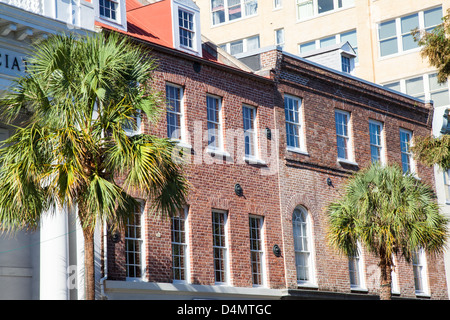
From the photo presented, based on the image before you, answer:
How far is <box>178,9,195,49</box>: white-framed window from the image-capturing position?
25.3m

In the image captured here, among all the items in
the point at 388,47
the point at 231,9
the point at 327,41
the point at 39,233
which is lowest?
the point at 39,233

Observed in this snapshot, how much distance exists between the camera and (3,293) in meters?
19.5

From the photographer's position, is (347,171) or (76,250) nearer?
(76,250)

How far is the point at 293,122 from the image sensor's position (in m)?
27.1

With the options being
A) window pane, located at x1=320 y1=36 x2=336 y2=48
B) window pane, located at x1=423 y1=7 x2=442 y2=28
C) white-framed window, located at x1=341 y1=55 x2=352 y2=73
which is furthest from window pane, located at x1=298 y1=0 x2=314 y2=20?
white-framed window, located at x1=341 y1=55 x2=352 y2=73

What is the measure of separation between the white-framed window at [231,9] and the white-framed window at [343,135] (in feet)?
61.5

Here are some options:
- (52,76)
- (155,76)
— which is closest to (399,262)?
(155,76)

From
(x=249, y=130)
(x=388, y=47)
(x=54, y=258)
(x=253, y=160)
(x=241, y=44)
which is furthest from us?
(x=241, y=44)

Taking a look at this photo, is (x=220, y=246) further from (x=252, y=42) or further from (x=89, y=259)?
(x=252, y=42)

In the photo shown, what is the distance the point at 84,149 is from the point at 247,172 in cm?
982

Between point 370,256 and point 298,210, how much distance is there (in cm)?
366

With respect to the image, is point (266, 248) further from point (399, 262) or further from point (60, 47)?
point (60, 47)

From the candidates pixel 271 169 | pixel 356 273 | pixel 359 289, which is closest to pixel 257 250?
pixel 271 169

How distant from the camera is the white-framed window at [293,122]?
2691 centimetres
